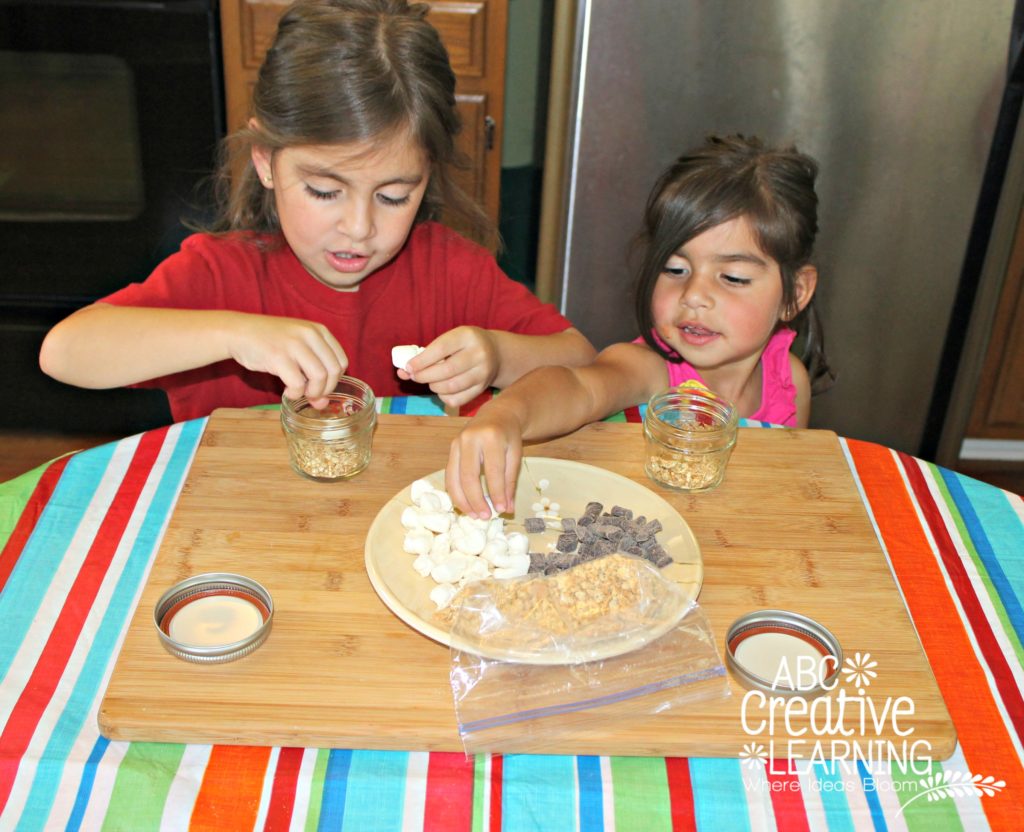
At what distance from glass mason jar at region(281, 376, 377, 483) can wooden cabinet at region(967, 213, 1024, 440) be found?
1.88 metres

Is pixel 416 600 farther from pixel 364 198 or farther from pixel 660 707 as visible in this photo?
pixel 364 198

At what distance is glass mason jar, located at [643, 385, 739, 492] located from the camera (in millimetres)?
1130

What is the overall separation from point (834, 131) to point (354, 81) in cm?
135

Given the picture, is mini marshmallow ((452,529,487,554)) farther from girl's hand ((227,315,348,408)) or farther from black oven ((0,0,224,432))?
black oven ((0,0,224,432))

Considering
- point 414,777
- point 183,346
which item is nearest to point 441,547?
point 414,777

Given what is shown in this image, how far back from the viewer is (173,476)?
1.21 metres

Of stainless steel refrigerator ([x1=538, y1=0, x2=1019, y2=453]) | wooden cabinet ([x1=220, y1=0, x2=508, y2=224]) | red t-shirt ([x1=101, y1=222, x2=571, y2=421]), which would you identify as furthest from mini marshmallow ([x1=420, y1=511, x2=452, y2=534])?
stainless steel refrigerator ([x1=538, y1=0, x2=1019, y2=453])

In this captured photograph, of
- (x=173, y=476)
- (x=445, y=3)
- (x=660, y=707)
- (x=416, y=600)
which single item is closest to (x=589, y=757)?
(x=660, y=707)

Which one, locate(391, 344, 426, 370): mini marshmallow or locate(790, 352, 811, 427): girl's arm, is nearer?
locate(391, 344, 426, 370): mini marshmallow

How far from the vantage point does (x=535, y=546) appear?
1.06m

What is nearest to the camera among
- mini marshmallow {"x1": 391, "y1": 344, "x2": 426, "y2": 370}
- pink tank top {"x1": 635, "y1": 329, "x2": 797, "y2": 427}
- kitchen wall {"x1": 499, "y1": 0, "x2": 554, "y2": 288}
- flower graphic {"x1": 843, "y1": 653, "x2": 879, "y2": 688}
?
flower graphic {"x1": 843, "y1": 653, "x2": 879, "y2": 688}

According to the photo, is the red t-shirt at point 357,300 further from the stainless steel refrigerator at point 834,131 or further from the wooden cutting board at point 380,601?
the stainless steel refrigerator at point 834,131

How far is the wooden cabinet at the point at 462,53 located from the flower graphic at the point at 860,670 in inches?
60.5

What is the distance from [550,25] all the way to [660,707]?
1.89m
